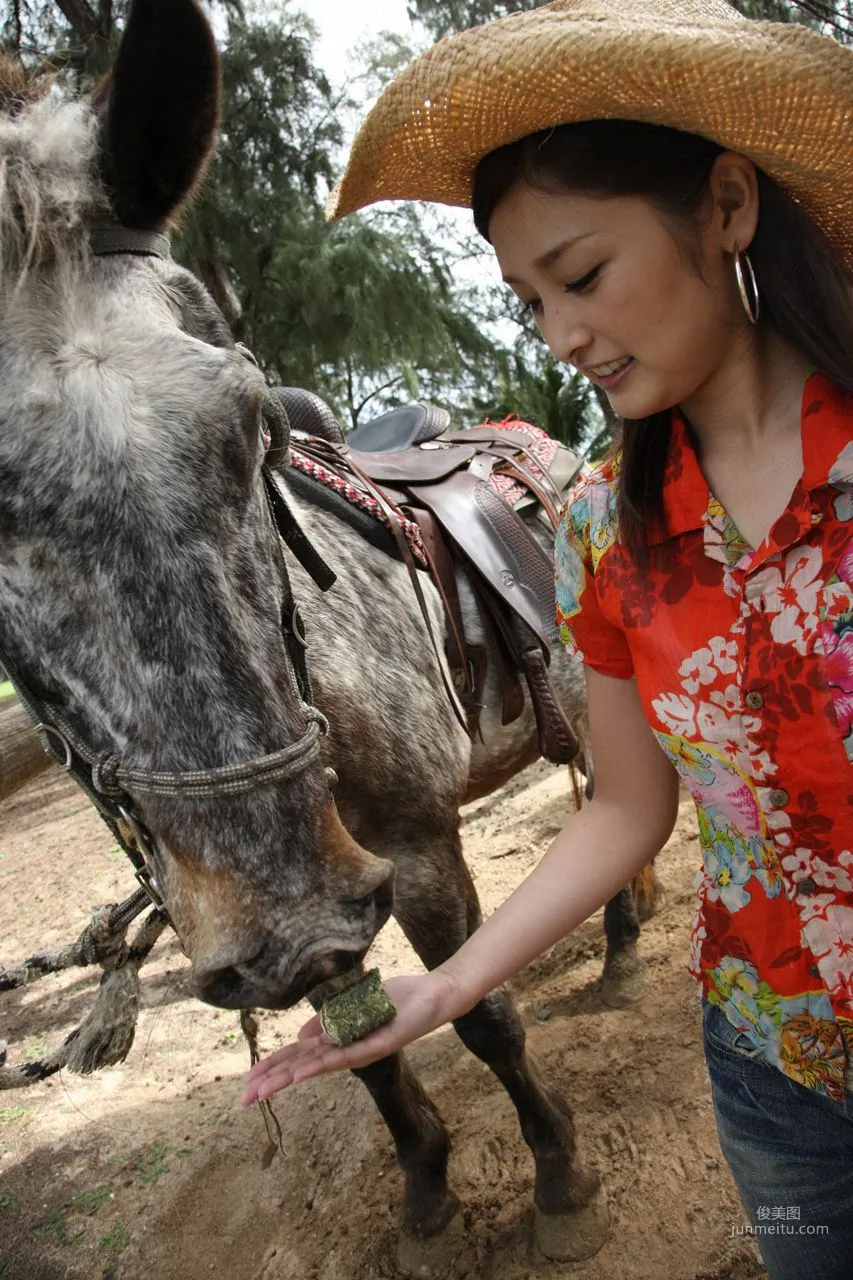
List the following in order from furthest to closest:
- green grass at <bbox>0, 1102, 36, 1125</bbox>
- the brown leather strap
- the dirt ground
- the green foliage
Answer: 1. the green foliage
2. green grass at <bbox>0, 1102, 36, 1125</bbox>
3. the brown leather strap
4. the dirt ground

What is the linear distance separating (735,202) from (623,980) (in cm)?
306

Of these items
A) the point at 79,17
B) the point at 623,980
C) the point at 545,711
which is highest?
the point at 79,17

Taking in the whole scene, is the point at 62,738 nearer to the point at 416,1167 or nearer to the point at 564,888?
the point at 564,888

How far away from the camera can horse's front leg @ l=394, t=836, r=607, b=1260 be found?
230 cm

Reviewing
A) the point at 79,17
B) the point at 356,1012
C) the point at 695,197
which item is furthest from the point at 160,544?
the point at 79,17

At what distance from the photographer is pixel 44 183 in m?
1.46

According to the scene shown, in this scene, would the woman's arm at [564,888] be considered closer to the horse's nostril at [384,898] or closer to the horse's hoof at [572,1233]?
the horse's nostril at [384,898]

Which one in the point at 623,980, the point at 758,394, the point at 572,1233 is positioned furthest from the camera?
the point at 623,980

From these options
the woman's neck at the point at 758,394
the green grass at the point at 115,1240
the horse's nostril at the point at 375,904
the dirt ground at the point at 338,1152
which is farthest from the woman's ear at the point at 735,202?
the green grass at the point at 115,1240

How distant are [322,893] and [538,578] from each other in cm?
165

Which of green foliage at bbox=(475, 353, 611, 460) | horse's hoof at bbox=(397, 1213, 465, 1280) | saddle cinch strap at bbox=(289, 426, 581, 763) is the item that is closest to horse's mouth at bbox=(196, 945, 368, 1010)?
saddle cinch strap at bbox=(289, 426, 581, 763)

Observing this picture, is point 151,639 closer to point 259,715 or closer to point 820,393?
point 259,715

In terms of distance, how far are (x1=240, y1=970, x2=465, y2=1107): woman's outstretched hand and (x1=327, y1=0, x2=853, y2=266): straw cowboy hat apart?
3.99 ft

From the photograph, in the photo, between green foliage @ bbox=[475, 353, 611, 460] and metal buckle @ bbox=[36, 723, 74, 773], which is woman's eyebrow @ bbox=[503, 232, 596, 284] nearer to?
metal buckle @ bbox=[36, 723, 74, 773]
